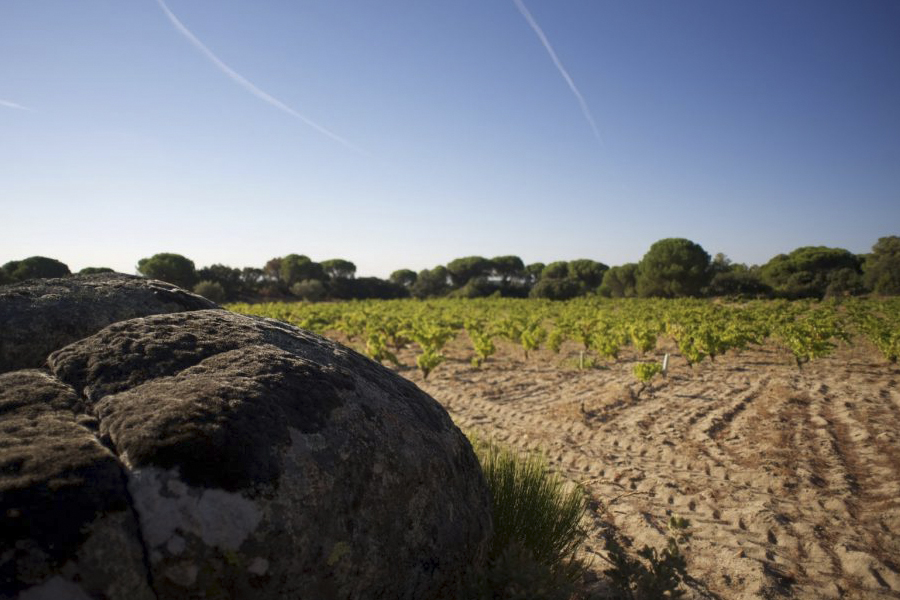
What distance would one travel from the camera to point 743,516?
4.61m

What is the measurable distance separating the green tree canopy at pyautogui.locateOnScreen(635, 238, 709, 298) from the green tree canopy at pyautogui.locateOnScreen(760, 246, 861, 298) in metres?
5.95

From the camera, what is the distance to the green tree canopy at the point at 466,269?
71.1 metres

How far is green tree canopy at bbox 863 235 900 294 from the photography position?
33.7 m

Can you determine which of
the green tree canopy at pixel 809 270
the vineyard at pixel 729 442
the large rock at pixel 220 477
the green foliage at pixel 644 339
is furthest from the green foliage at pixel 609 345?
the green tree canopy at pixel 809 270

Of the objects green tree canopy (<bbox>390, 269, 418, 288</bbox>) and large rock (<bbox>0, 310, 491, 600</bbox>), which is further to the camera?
green tree canopy (<bbox>390, 269, 418, 288</bbox>)

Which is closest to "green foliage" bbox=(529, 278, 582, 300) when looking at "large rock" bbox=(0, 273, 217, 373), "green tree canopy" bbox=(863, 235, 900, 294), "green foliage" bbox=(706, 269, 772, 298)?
"green foliage" bbox=(706, 269, 772, 298)

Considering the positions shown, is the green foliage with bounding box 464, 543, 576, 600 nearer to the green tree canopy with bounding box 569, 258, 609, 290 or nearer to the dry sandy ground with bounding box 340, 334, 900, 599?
the dry sandy ground with bounding box 340, 334, 900, 599

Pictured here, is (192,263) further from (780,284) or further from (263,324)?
(780,284)

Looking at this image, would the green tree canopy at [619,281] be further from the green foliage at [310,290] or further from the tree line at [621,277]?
the green foliage at [310,290]

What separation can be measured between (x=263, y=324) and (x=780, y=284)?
2021 inches

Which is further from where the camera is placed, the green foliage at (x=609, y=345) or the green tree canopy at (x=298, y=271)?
the green tree canopy at (x=298, y=271)

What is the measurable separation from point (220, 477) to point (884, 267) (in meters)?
48.3

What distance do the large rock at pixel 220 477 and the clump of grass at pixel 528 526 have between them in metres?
0.22

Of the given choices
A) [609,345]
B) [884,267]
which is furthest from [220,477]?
[884,267]
